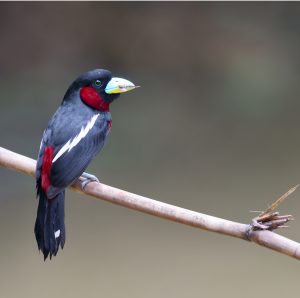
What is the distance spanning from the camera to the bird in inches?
75.8

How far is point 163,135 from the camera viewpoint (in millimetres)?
4660

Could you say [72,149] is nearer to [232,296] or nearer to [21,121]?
[232,296]

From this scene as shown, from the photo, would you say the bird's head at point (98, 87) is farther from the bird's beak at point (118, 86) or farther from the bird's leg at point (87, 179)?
the bird's leg at point (87, 179)

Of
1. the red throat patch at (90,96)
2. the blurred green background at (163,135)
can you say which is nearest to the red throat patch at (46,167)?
the red throat patch at (90,96)

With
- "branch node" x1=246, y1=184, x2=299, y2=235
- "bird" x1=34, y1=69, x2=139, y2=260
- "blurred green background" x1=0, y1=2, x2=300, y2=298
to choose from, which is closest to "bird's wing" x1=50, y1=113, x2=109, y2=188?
"bird" x1=34, y1=69, x2=139, y2=260

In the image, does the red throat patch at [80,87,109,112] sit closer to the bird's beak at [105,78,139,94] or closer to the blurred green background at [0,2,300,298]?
the bird's beak at [105,78,139,94]

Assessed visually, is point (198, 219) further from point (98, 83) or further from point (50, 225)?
point (98, 83)

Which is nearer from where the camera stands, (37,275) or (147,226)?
(37,275)

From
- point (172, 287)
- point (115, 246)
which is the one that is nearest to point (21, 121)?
point (115, 246)

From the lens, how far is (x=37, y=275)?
3.77m

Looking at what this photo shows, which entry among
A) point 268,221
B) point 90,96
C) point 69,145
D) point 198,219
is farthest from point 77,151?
point 268,221

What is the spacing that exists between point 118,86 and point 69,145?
0.65 feet

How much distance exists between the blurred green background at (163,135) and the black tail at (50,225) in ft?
5.69

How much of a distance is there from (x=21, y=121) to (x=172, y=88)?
0.92m
